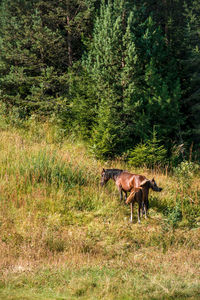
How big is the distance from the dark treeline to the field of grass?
3713 millimetres

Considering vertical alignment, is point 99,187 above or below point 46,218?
above

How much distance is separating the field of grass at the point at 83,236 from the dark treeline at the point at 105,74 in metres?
3.71

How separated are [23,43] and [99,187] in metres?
11.9

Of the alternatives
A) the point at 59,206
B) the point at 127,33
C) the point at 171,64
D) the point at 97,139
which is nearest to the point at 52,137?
the point at 97,139

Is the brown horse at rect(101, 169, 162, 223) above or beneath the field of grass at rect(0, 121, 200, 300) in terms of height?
above

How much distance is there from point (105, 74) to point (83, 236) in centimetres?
882

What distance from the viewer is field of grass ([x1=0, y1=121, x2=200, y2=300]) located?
4.30 m

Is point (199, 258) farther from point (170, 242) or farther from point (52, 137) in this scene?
point (52, 137)

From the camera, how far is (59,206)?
7766 millimetres

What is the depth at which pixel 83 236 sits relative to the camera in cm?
682

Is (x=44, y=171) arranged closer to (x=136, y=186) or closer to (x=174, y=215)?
(x=136, y=186)

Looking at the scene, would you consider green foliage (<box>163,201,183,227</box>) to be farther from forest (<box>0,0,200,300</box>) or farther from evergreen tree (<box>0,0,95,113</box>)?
evergreen tree (<box>0,0,95,113</box>)

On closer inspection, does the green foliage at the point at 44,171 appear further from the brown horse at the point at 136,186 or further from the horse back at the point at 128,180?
the horse back at the point at 128,180

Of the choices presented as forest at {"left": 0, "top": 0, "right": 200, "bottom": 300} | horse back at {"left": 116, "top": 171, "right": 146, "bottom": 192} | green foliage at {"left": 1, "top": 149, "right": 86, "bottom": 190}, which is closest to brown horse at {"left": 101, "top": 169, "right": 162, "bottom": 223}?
horse back at {"left": 116, "top": 171, "right": 146, "bottom": 192}
